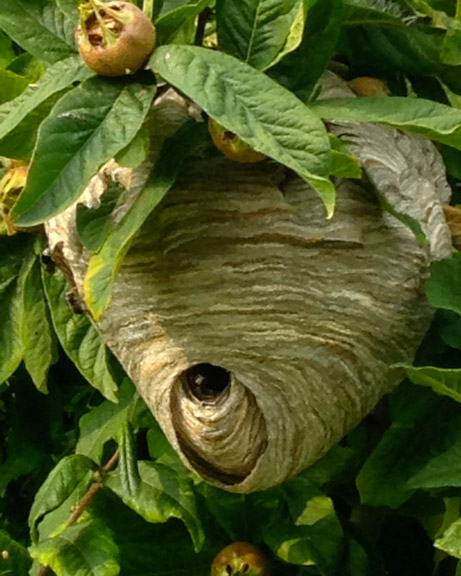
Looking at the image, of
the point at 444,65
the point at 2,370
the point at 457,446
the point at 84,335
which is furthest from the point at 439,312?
the point at 2,370

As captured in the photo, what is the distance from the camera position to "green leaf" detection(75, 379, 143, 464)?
124 cm

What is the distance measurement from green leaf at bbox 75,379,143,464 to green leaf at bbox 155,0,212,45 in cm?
52

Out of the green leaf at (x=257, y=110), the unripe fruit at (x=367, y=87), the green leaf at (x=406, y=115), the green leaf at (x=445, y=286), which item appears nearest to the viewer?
the green leaf at (x=257, y=110)

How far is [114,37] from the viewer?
30.7 inches

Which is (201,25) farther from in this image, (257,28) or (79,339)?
(79,339)

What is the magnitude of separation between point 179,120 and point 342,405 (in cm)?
30

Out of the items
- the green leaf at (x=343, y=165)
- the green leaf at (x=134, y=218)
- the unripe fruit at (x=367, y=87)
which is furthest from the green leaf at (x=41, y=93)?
the unripe fruit at (x=367, y=87)

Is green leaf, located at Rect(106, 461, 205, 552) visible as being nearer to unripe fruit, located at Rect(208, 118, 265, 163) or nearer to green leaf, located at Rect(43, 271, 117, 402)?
green leaf, located at Rect(43, 271, 117, 402)

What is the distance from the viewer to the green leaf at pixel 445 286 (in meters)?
0.92

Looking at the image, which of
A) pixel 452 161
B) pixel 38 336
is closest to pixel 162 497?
pixel 38 336

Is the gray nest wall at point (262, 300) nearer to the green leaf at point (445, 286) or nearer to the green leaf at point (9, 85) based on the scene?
the green leaf at point (445, 286)

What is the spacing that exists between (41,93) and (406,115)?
11.5 inches

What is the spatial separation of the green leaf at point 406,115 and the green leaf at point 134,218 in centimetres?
11

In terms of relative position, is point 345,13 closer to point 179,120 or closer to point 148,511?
point 179,120
